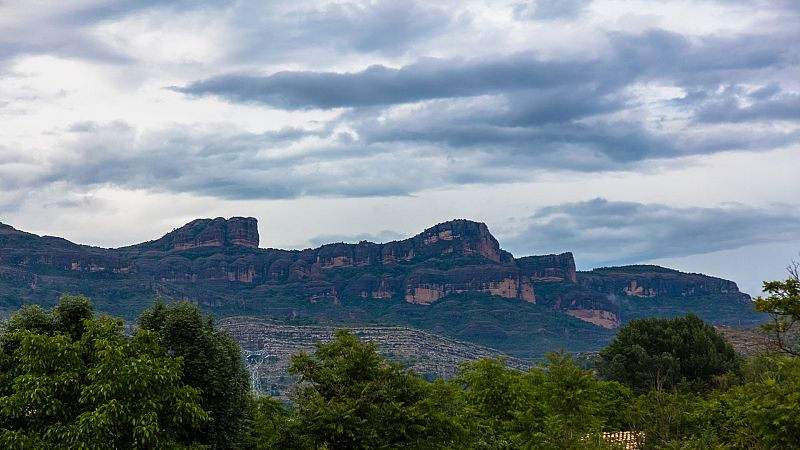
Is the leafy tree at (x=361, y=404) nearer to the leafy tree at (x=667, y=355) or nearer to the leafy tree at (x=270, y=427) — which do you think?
the leafy tree at (x=270, y=427)

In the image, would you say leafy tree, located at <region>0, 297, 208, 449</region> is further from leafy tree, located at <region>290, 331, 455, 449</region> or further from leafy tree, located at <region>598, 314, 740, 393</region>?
leafy tree, located at <region>598, 314, 740, 393</region>

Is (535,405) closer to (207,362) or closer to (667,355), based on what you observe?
(207,362)

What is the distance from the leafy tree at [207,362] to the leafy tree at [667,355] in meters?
51.6

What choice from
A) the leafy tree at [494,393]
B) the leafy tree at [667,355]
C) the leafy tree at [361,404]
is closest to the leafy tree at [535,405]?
the leafy tree at [494,393]

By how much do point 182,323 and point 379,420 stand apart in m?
8.57

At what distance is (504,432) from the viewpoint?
43.8m

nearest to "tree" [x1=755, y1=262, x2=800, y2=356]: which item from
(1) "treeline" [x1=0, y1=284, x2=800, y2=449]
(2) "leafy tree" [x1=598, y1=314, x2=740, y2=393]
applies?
(1) "treeline" [x1=0, y1=284, x2=800, y2=449]

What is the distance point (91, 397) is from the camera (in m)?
28.1

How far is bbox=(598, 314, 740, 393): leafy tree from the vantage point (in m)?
81.2

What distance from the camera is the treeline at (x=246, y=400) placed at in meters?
28.2

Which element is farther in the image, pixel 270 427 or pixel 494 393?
pixel 494 393

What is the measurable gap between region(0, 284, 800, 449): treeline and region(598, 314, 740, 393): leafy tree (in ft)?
117

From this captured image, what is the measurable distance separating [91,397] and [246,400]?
9331 mm

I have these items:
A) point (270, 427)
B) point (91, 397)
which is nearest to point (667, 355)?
point (270, 427)
